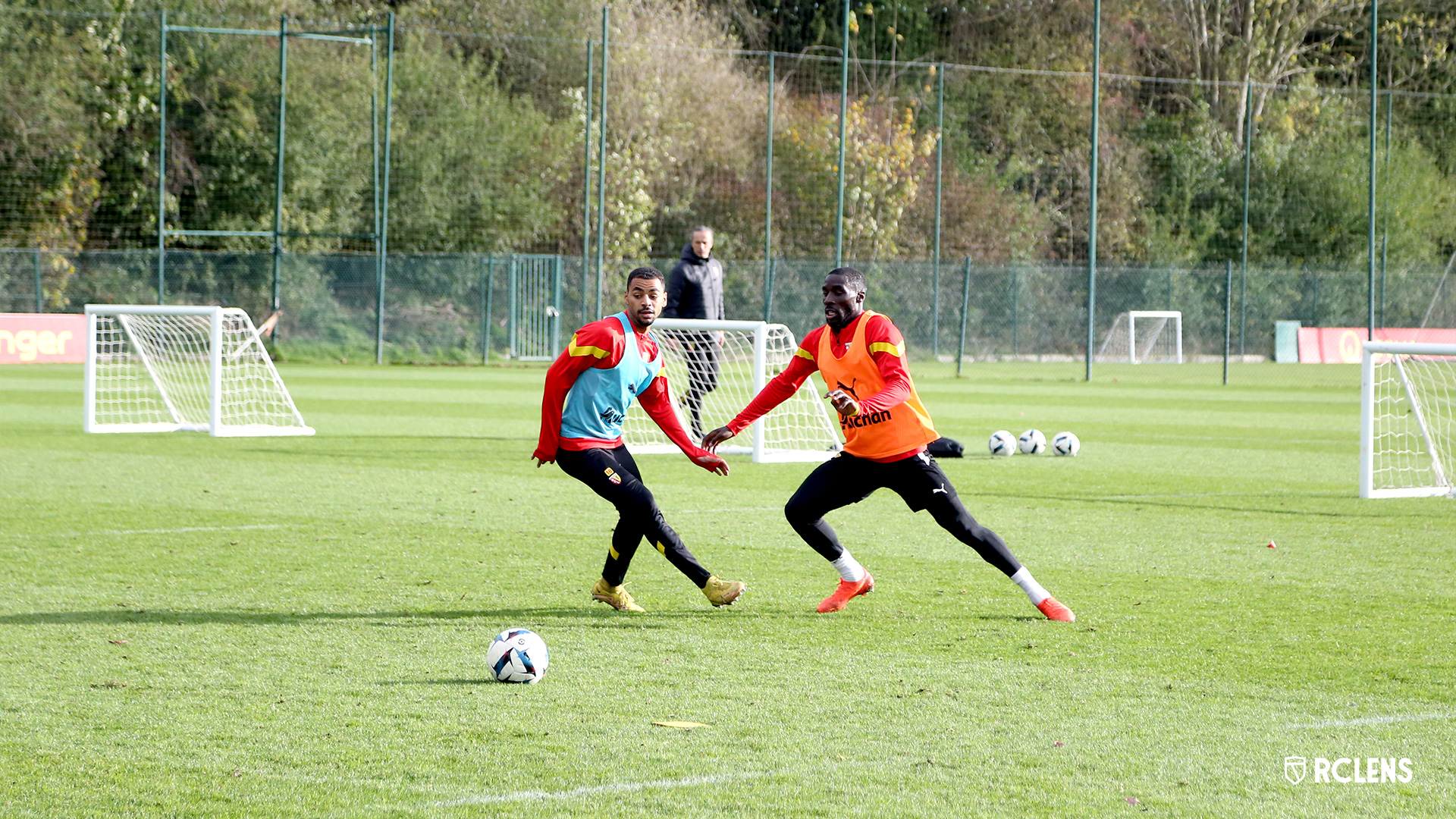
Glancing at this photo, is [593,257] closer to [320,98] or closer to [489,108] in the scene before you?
[489,108]

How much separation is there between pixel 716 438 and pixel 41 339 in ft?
88.0

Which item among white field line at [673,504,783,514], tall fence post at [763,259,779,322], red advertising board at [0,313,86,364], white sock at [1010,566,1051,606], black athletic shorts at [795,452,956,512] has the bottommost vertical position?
white field line at [673,504,783,514]

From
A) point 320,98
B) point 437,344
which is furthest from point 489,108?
point 437,344

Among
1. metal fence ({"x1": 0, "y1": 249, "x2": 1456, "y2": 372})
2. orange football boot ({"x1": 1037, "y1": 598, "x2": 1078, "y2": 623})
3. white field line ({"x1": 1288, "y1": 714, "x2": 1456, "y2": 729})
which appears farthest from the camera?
metal fence ({"x1": 0, "y1": 249, "x2": 1456, "y2": 372})

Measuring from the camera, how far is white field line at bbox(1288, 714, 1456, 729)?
17.0 feet

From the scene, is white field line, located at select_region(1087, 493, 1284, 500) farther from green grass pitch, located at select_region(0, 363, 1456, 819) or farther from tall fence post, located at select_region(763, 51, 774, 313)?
tall fence post, located at select_region(763, 51, 774, 313)

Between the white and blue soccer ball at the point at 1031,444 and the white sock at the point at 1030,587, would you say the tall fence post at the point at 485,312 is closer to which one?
the white and blue soccer ball at the point at 1031,444

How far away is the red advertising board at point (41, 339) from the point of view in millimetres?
30719

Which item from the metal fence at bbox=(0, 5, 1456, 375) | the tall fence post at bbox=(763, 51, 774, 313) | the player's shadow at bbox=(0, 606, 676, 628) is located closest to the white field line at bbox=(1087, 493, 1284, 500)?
the player's shadow at bbox=(0, 606, 676, 628)

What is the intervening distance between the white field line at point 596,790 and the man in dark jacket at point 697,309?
1041 centimetres

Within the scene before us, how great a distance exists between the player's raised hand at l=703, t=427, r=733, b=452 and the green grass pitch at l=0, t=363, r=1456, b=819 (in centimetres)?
71

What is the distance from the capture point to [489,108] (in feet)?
128

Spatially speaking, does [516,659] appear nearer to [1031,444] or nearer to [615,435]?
[615,435]

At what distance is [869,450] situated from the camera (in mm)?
7266
